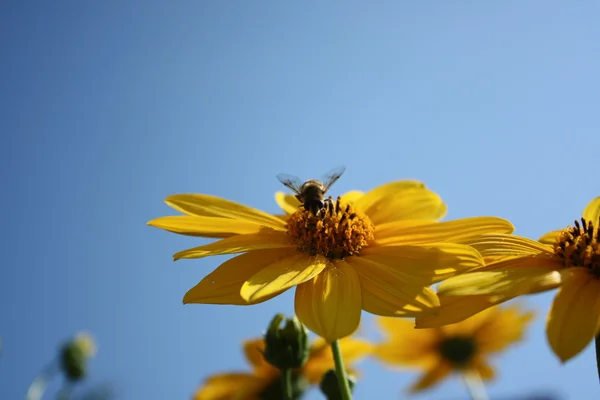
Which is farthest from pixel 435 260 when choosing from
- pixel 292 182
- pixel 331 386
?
pixel 292 182

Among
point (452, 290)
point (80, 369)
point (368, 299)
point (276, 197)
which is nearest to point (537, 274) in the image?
point (452, 290)

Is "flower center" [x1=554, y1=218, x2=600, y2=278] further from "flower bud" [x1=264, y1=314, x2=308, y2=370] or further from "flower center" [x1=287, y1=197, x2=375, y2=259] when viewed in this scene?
"flower bud" [x1=264, y1=314, x2=308, y2=370]

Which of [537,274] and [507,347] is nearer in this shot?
[537,274]

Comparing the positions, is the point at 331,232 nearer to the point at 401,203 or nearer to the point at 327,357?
the point at 401,203

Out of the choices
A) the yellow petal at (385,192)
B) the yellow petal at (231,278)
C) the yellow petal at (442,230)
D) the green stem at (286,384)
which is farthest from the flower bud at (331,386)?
the yellow petal at (385,192)

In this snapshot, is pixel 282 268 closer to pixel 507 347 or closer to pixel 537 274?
pixel 537 274
